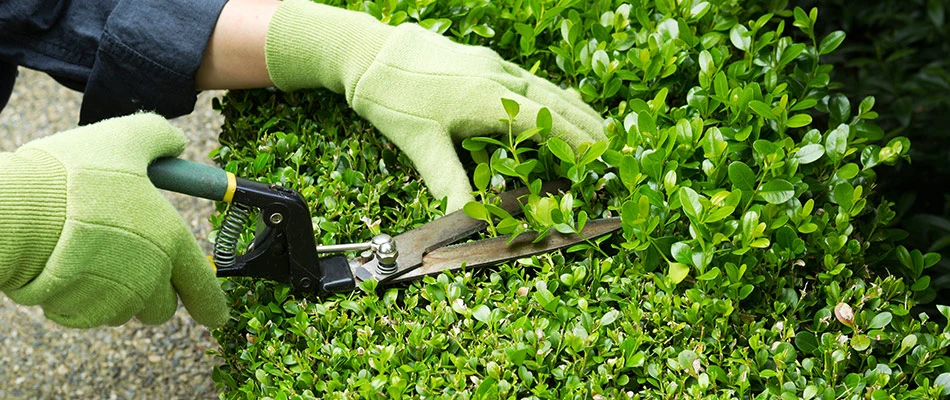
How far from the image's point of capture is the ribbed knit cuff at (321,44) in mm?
1663

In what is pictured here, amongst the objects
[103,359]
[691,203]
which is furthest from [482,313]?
[103,359]

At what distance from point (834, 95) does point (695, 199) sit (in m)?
0.47

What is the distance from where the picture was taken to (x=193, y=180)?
55.1 inches

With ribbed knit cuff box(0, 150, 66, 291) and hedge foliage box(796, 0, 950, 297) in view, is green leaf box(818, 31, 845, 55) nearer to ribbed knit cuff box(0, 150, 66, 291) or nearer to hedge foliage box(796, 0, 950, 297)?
hedge foliage box(796, 0, 950, 297)

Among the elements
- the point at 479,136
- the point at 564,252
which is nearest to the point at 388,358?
the point at 564,252

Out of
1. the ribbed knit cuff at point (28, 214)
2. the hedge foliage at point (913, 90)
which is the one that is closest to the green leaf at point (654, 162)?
the ribbed knit cuff at point (28, 214)

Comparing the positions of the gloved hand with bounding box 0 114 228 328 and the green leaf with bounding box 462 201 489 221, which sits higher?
the gloved hand with bounding box 0 114 228 328

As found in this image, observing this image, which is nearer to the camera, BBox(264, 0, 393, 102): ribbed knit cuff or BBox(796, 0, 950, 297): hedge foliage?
BBox(264, 0, 393, 102): ribbed knit cuff

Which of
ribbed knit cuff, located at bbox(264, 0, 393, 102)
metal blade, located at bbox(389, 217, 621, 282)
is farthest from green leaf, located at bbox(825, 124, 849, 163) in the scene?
ribbed knit cuff, located at bbox(264, 0, 393, 102)

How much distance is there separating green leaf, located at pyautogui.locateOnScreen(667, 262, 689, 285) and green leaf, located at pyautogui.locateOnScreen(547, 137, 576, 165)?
230mm

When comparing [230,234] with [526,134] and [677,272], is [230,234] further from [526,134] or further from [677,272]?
[677,272]

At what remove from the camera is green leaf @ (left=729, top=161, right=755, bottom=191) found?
143cm

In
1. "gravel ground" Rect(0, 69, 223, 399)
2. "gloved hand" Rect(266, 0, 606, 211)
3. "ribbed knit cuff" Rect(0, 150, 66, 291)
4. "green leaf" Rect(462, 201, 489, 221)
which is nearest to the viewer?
"ribbed knit cuff" Rect(0, 150, 66, 291)

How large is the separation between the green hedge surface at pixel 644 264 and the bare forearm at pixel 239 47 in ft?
0.44
